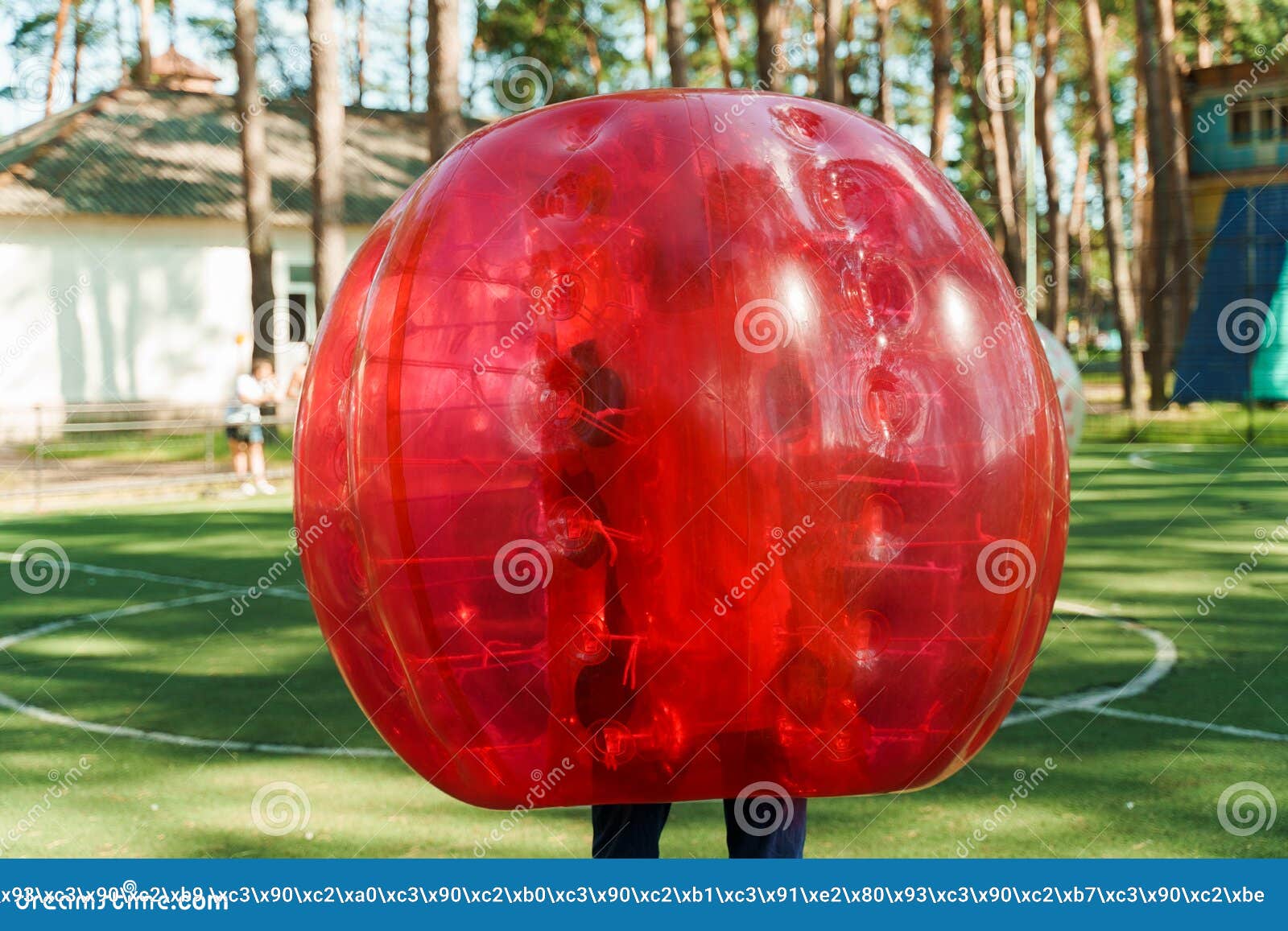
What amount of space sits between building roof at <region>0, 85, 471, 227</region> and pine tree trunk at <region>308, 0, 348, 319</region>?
11.8 m

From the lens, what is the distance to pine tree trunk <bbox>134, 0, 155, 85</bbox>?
128ft

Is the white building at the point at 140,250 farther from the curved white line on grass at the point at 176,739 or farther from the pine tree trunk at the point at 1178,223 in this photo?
the curved white line on grass at the point at 176,739

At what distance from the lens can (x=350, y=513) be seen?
2.07 metres

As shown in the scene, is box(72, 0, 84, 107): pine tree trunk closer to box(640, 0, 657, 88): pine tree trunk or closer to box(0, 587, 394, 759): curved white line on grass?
box(640, 0, 657, 88): pine tree trunk

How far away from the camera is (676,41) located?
25.8 meters


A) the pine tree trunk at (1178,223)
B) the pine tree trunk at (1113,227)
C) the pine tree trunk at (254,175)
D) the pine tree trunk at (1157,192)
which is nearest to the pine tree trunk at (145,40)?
the pine tree trunk at (254,175)

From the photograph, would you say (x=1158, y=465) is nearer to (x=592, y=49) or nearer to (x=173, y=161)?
(x=173, y=161)

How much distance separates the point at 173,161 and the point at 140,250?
10.2 feet

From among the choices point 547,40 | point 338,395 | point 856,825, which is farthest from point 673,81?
point 338,395

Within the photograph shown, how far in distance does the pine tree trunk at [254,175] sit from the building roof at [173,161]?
901cm

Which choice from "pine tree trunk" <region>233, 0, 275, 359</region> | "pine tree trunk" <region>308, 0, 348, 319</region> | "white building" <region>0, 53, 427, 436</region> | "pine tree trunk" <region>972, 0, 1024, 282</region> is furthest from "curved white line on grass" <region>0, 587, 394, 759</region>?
"pine tree trunk" <region>972, 0, 1024, 282</region>

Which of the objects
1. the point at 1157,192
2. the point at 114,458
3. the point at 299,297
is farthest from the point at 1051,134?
the point at 114,458

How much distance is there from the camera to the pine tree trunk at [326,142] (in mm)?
22500

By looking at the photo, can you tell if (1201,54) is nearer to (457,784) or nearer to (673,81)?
(673,81)
